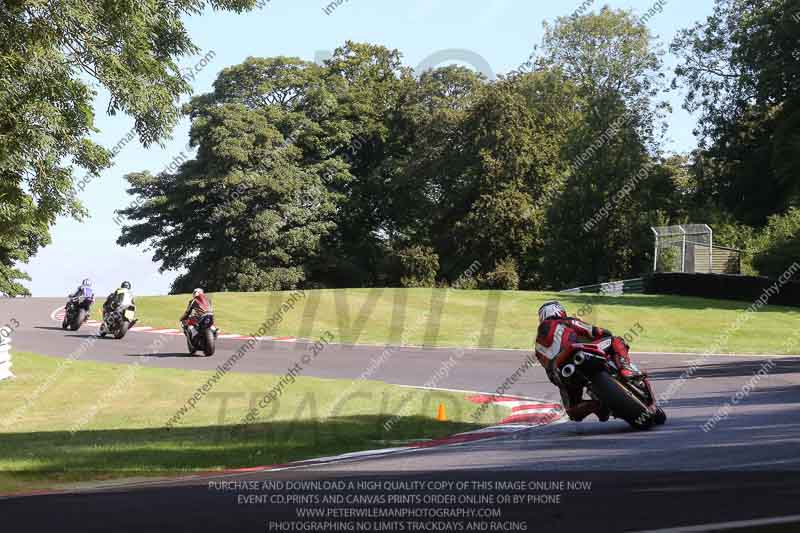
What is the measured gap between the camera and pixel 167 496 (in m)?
7.60

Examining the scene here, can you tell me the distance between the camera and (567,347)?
10953 mm

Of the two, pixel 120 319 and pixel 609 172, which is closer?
pixel 120 319

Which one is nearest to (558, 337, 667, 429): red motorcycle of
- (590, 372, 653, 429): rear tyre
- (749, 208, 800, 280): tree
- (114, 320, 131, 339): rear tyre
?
(590, 372, 653, 429): rear tyre

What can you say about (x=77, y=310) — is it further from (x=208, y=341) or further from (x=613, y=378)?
(x=613, y=378)

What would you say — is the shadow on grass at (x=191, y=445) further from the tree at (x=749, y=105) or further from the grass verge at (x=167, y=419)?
the tree at (x=749, y=105)

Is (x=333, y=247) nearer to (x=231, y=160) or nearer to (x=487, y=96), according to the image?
(x=231, y=160)

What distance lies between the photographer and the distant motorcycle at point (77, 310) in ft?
98.7

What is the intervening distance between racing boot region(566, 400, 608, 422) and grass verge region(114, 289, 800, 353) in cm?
1858

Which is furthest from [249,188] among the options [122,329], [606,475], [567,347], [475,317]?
[606,475]

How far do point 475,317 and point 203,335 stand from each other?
54.0ft

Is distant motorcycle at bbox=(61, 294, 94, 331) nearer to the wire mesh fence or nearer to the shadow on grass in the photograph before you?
the shadow on grass

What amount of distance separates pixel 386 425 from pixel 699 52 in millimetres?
50101

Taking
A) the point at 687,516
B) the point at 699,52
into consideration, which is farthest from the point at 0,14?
the point at 699,52

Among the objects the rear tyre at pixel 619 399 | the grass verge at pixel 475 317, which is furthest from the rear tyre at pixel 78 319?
the rear tyre at pixel 619 399
